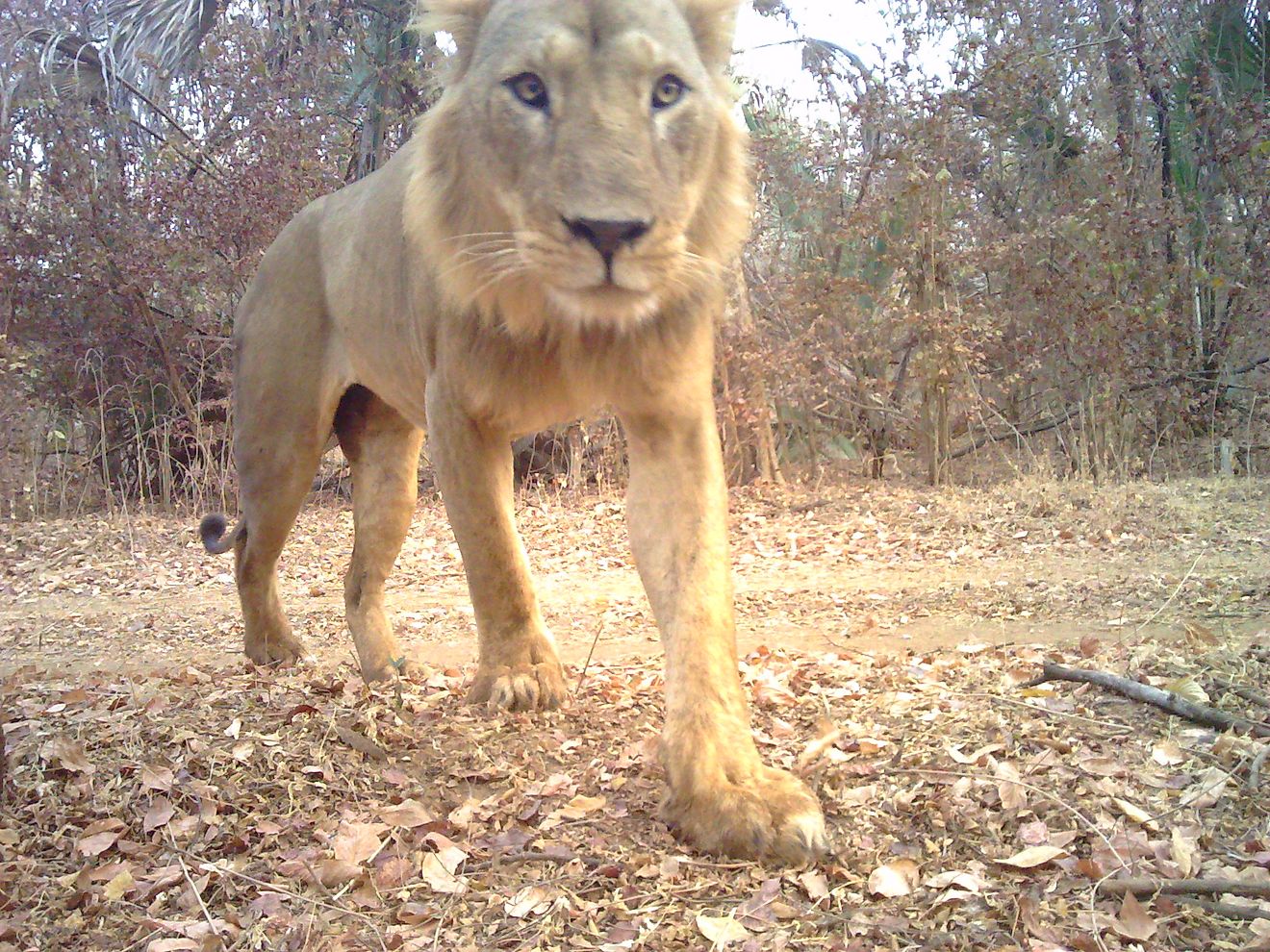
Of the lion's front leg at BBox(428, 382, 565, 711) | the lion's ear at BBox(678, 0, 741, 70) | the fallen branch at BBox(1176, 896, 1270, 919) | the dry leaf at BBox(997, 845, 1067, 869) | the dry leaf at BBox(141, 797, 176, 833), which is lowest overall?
the fallen branch at BBox(1176, 896, 1270, 919)

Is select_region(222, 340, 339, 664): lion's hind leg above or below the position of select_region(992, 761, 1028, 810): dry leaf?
above

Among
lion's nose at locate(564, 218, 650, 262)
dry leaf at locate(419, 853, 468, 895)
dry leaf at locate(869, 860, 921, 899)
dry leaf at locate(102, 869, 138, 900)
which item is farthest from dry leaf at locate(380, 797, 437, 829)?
lion's nose at locate(564, 218, 650, 262)

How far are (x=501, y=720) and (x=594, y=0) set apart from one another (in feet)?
5.97

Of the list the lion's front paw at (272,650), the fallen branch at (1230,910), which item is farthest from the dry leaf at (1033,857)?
the lion's front paw at (272,650)

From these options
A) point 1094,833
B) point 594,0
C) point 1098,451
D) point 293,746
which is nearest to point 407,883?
point 293,746

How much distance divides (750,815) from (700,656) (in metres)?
0.44

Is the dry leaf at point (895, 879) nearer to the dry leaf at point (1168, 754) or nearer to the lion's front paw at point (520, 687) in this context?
the dry leaf at point (1168, 754)

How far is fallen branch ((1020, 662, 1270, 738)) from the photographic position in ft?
8.30

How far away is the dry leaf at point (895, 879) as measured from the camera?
1940 mm

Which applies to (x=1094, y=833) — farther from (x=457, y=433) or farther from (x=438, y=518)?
(x=438, y=518)

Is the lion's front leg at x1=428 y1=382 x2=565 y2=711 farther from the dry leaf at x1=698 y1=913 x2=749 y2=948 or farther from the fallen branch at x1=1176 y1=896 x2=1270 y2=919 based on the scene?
the fallen branch at x1=1176 y1=896 x2=1270 y2=919

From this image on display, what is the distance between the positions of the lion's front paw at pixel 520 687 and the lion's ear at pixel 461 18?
162 cm

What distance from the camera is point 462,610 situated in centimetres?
658

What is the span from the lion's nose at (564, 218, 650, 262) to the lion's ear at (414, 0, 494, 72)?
0.88 meters
